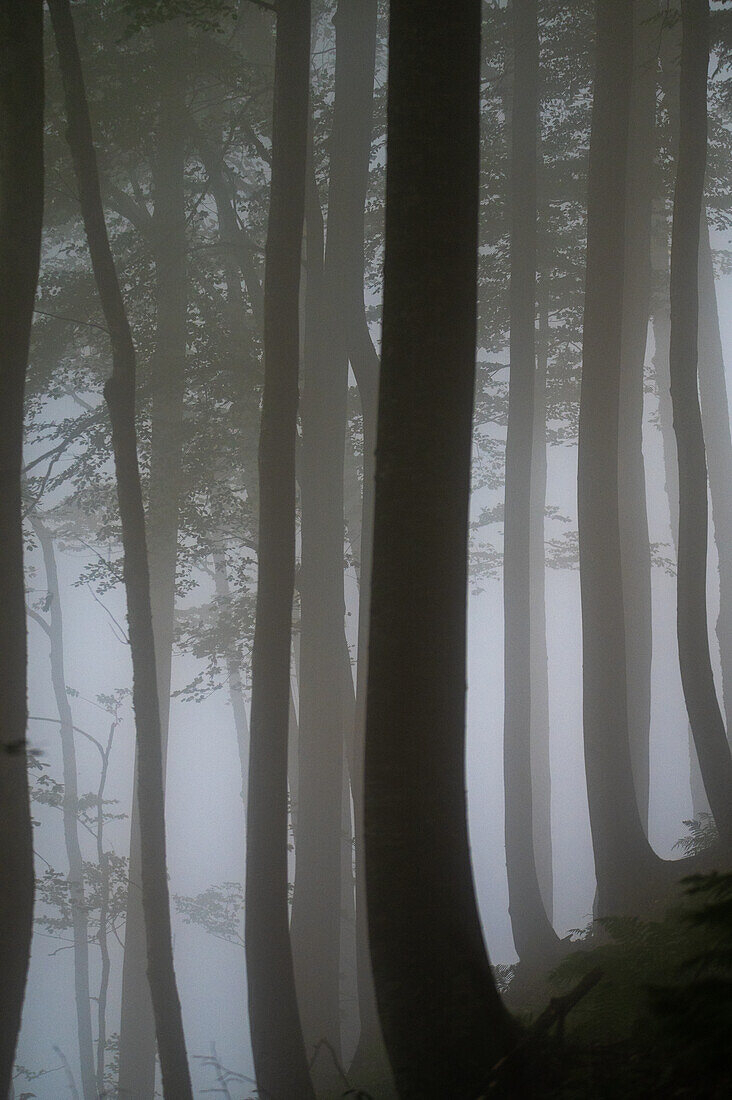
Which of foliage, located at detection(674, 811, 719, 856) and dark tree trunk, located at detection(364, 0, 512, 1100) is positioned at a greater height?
dark tree trunk, located at detection(364, 0, 512, 1100)

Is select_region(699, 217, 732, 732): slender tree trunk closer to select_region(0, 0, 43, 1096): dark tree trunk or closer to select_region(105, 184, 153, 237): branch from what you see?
select_region(105, 184, 153, 237): branch

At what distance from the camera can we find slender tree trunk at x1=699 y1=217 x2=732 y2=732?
1580cm

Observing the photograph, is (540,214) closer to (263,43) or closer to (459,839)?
(263,43)

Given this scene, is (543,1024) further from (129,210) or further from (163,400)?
(129,210)

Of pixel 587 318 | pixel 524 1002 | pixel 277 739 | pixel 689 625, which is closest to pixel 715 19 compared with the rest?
pixel 587 318

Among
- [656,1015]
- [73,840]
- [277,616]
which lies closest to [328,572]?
[277,616]

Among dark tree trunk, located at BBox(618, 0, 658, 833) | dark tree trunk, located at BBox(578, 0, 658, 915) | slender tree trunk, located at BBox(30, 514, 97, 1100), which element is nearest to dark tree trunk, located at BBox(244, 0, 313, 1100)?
dark tree trunk, located at BBox(578, 0, 658, 915)

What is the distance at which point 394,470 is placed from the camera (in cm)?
332

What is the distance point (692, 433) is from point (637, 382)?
10.8 feet

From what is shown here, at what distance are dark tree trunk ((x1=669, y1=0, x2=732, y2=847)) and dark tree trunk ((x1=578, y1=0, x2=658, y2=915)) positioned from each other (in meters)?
0.62

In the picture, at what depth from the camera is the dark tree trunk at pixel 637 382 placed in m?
10.6

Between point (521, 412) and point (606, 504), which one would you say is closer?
point (606, 504)

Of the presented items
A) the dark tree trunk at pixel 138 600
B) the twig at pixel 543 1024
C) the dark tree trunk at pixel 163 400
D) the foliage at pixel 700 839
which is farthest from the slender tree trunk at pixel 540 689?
the twig at pixel 543 1024

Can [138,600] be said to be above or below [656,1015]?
above
